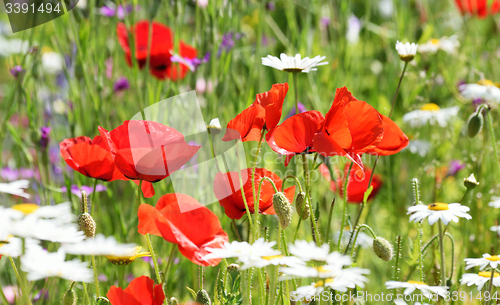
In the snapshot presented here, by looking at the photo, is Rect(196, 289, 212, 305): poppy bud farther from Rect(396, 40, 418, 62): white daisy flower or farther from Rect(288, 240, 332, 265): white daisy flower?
Rect(396, 40, 418, 62): white daisy flower

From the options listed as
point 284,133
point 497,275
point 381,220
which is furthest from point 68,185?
point 381,220

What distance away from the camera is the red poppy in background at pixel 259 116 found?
1.62 feet

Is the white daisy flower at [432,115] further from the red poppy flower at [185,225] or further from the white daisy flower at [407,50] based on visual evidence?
the red poppy flower at [185,225]

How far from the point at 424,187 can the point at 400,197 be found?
7 centimetres

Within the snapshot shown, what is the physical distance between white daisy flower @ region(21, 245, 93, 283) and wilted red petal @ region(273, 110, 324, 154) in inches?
9.2

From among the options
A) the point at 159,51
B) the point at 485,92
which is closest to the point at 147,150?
the point at 159,51

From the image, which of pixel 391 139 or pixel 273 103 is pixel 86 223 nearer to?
pixel 273 103

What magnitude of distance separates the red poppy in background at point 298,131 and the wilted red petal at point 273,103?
0.04ft

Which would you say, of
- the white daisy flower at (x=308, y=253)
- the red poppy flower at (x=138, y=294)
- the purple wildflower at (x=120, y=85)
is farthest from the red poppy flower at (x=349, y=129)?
the purple wildflower at (x=120, y=85)

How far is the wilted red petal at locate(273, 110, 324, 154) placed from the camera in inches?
19.2

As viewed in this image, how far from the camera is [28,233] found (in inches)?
14.4

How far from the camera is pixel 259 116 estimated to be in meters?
0.51

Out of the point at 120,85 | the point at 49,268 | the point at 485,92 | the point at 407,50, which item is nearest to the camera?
the point at 49,268

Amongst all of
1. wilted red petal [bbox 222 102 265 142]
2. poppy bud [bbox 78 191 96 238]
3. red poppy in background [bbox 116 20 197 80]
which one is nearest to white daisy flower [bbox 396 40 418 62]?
wilted red petal [bbox 222 102 265 142]
